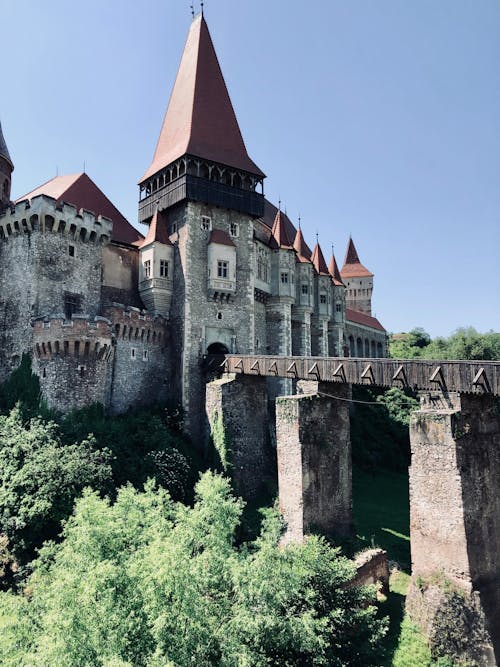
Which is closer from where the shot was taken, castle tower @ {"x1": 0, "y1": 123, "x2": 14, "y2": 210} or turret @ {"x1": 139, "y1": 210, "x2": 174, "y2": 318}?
castle tower @ {"x1": 0, "y1": 123, "x2": 14, "y2": 210}

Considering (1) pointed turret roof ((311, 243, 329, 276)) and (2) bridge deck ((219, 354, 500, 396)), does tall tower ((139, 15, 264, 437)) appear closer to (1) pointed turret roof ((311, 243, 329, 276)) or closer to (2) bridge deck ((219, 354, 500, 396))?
(2) bridge deck ((219, 354, 500, 396))

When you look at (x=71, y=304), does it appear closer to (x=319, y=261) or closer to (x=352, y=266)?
(x=319, y=261)

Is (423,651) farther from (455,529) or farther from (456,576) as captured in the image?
(455,529)

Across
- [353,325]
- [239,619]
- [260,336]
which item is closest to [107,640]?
[239,619]

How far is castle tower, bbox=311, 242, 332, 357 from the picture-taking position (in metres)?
41.2

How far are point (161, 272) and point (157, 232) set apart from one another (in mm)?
2215

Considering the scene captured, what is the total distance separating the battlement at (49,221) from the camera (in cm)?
2477

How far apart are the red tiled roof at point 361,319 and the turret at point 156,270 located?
29.5 metres

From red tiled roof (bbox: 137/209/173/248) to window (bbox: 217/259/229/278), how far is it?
117 inches

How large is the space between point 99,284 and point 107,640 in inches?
753

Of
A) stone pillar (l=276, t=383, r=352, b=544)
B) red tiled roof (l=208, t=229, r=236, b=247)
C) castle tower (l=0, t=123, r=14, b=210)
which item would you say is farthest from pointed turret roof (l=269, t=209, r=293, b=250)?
stone pillar (l=276, t=383, r=352, b=544)

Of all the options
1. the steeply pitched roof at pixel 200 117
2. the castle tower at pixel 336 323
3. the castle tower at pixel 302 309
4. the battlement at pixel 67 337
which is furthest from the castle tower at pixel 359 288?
the battlement at pixel 67 337

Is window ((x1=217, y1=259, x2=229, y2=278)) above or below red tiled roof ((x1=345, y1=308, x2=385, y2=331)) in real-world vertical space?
below

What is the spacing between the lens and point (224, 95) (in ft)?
112
